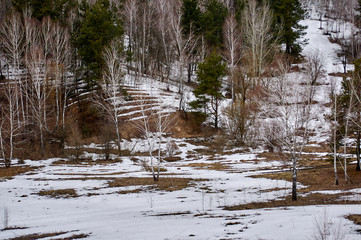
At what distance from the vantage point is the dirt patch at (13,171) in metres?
21.5

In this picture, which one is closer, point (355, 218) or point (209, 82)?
point (355, 218)

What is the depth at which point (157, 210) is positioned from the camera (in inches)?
451

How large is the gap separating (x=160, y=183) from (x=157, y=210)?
6814 millimetres

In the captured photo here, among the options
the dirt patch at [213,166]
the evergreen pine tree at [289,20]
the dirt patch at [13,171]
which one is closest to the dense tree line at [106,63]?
the evergreen pine tree at [289,20]

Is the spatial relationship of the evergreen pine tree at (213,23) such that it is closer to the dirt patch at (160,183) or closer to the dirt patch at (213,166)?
the dirt patch at (213,166)

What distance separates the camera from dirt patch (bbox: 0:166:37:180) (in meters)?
21.5

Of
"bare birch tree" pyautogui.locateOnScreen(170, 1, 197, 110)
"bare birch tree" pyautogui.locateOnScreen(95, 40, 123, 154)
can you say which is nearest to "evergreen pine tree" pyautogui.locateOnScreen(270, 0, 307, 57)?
"bare birch tree" pyautogui.locateOnScreen(170, 1, 197, 110)

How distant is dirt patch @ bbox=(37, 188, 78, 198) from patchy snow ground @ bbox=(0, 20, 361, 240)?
388 millimetres

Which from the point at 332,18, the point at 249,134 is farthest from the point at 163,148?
the point at 332,18

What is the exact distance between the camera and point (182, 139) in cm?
3638

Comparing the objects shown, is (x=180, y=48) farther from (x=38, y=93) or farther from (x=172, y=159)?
(x=38, y=93)

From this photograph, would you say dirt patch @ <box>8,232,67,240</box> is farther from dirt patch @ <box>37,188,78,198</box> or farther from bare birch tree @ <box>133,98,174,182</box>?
bare birch tree @ <box>133,98,174,182</box>

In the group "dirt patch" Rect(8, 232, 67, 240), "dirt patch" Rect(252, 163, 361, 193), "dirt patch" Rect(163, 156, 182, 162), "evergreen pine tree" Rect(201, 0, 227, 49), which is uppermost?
"evergreen pine tree" Rect(201, 0, 227, 49)

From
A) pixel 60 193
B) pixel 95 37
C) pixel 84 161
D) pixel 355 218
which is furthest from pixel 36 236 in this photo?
pixel 95 37
